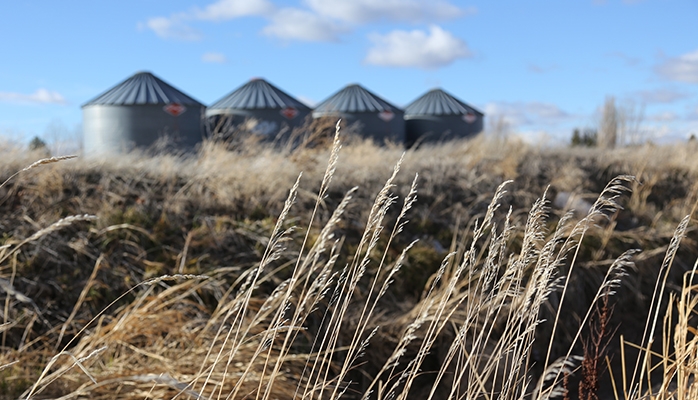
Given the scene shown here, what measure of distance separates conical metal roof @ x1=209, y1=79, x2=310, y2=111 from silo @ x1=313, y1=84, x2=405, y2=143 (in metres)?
1.08

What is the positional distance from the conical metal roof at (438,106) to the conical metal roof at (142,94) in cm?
612

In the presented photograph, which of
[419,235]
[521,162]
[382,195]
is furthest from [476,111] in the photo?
[382,195]

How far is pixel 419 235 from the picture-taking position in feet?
22.7

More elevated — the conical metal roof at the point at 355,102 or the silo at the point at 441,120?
the conical metal roof at the point at 355,102

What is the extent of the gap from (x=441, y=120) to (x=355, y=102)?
2411mm

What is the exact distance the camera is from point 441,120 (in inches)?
620

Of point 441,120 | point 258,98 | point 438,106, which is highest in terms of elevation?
point 258,98

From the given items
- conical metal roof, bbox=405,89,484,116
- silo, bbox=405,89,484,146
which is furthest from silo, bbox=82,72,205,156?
conical metal roof, bbox=405,89,484,116

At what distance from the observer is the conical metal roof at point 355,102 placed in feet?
47.2

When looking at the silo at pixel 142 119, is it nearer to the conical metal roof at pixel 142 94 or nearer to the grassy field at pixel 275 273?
the conical metal roof at pixel 142 94

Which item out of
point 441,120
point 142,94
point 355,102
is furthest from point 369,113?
point 142,94

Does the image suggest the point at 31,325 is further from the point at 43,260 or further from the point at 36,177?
the point at 36,177

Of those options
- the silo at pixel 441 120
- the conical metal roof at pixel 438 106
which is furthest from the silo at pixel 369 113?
the conical metal roof at pixel 438 106

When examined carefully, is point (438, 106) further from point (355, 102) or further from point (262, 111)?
point (262, 111)
